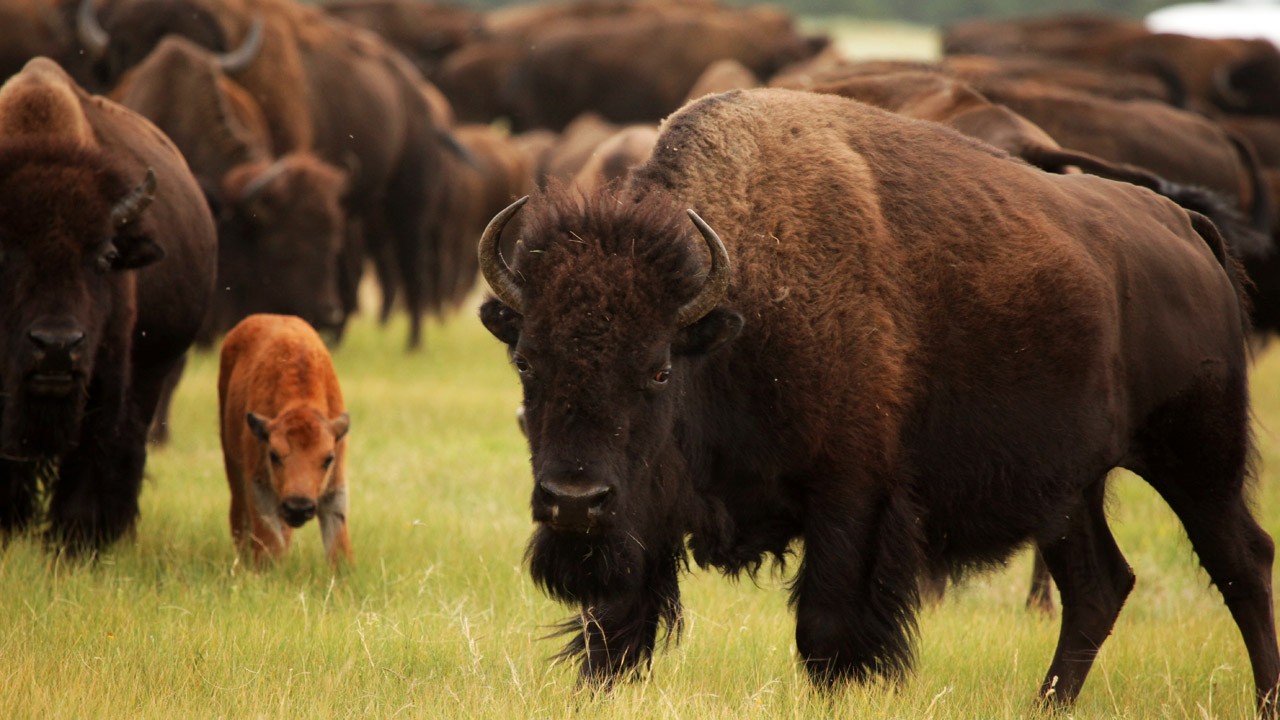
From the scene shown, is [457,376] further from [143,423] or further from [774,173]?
[774,173]

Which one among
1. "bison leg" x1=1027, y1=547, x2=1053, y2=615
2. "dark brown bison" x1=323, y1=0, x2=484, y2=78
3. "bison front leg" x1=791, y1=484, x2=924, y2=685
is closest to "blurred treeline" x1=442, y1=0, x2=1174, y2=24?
"dark brown bison" x1=323, y1=0, x2=484, y2=78

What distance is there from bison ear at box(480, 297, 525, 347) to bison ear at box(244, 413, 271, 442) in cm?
214

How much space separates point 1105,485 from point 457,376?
8.87 meters

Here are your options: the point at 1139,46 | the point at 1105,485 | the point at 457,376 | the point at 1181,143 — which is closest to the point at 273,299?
the point at 457,376

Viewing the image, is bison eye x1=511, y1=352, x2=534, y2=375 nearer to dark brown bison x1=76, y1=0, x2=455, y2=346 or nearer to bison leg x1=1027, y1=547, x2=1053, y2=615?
bison leg x1=1027, y1=547, x2=1053, y2=615

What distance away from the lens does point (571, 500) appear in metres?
3.90

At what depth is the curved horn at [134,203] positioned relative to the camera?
5.76 m

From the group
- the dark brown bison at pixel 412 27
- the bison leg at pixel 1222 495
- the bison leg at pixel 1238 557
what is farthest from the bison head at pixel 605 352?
the dark brown bison at pixel 412 27

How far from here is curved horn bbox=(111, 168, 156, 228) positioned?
576cm

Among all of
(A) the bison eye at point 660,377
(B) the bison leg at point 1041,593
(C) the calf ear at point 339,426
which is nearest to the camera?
(A) the bison eye at point 660,377

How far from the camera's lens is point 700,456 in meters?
4.39

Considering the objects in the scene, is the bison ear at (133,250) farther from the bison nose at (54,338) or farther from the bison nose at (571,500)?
the bison nose at (571,500)

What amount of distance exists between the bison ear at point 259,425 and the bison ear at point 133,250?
76cm

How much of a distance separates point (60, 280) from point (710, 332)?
276 cm
